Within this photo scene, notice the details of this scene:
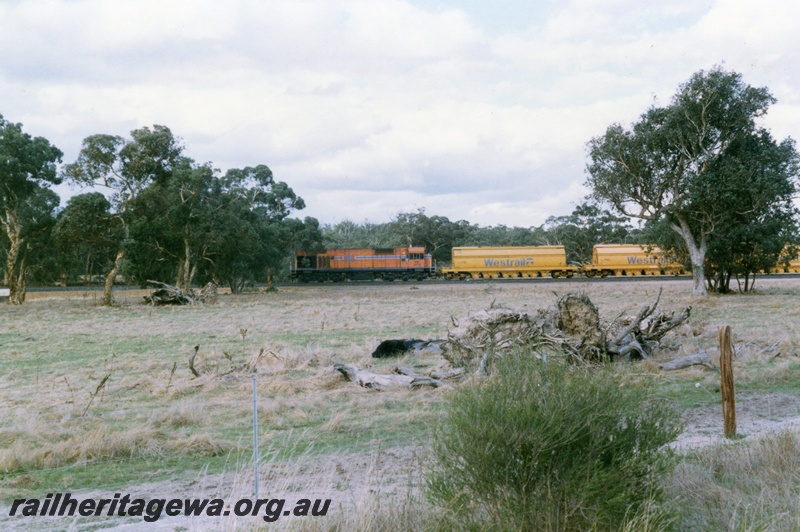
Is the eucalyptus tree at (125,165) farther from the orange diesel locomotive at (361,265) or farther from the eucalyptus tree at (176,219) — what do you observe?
the orange diesel locomotive at (361,265)

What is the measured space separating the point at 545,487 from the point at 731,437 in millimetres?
4364

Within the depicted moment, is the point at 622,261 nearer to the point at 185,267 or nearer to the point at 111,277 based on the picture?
the point at 185,267

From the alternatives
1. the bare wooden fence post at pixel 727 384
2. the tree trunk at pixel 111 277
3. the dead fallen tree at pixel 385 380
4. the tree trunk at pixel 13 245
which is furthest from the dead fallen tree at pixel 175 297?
the bare wooden fence post at pixel 727 384

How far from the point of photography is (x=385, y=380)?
12516mm

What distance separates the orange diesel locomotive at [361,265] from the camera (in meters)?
69.8

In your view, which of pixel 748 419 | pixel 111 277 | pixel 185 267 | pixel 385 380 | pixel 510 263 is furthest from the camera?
pixel 510 263

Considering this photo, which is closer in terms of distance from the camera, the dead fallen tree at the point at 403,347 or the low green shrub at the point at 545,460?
the low green shrub at the point at 545,460

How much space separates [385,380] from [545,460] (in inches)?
303

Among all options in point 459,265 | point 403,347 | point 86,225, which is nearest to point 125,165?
point 86,225

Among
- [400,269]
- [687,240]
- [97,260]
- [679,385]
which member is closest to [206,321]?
[679,385]

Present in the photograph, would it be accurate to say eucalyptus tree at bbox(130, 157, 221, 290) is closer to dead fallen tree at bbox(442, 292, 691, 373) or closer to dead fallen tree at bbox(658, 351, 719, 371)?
dead fallen tree at bbox(442, 292, 691, 373)

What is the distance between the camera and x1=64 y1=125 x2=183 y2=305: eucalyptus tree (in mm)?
36750

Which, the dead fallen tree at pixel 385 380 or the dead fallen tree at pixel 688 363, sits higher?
the dead fallen tree at pixel 688 363

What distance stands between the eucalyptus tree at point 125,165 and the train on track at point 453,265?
1252 inches
